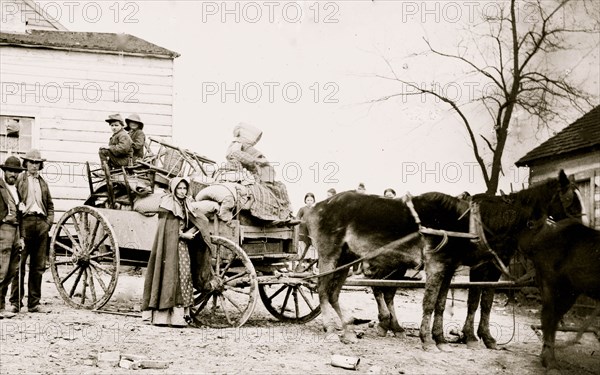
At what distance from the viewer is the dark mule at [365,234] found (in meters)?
8.74

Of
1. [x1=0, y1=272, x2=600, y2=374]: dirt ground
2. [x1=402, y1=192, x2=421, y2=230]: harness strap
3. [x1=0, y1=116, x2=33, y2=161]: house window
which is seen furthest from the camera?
[x1=0, y1=116, x2=33, y2=161]: house window

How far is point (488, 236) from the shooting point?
8.35 metres

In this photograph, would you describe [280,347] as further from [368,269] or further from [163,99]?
[163,99]

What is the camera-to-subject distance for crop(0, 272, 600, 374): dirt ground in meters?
7.05

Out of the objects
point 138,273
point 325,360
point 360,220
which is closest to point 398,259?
point 360,220

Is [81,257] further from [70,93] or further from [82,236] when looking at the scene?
[70,93]

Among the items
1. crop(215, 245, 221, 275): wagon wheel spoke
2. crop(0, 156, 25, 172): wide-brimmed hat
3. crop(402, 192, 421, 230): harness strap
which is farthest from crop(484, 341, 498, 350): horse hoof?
crop(0, 156, 25, 172): wide-brimmed hat

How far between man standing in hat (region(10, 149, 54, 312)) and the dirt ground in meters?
0.42

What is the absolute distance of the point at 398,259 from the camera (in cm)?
888

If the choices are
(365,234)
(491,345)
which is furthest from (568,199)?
(365,234)

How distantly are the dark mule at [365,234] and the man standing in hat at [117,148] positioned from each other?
2974 millimetres

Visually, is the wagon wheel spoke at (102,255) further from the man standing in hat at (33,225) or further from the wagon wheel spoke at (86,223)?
the man standing in hat at (33,225)

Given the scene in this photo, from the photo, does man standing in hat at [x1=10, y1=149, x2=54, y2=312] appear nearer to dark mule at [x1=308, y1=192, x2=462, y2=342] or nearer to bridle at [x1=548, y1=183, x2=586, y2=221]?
dark mule at [x1=308, y1=192, x2=462, y2=342]

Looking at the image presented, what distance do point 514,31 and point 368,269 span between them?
8855 millimetres
